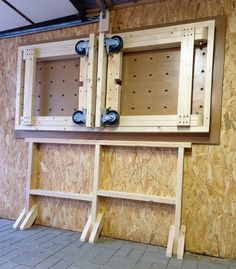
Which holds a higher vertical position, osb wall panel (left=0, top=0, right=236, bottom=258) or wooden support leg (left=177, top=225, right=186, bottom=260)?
osb wall panel (left=0, top=0, right=236, bottom=258)

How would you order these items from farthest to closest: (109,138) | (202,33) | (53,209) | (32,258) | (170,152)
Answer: (53,209) → (109,138) → (170,152) → (202,33) → (32,258)

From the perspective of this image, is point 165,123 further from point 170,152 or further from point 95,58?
point 95,58

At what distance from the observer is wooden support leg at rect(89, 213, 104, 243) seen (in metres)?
2.39

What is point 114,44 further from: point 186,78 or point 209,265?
point 209,265

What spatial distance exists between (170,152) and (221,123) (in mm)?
536

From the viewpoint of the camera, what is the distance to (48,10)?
104 inches

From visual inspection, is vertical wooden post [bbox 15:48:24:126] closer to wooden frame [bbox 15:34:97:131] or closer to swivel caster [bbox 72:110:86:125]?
wooden frame [bbox 15:34:97:131]

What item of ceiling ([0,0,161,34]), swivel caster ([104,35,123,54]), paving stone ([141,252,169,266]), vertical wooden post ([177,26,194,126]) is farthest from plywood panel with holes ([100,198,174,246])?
ceiling ([0,0,161,34])

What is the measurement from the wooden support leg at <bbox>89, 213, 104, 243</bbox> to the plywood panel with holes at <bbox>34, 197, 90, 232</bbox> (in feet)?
0.61

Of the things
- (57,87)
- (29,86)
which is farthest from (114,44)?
(29,86)

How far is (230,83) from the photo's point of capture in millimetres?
2188

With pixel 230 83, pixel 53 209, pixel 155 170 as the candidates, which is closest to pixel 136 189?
pixel 155 170

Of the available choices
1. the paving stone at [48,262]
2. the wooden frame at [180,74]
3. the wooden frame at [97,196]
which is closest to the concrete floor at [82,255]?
the paving stone at [48,262]

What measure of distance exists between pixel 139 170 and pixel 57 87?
134 cm
